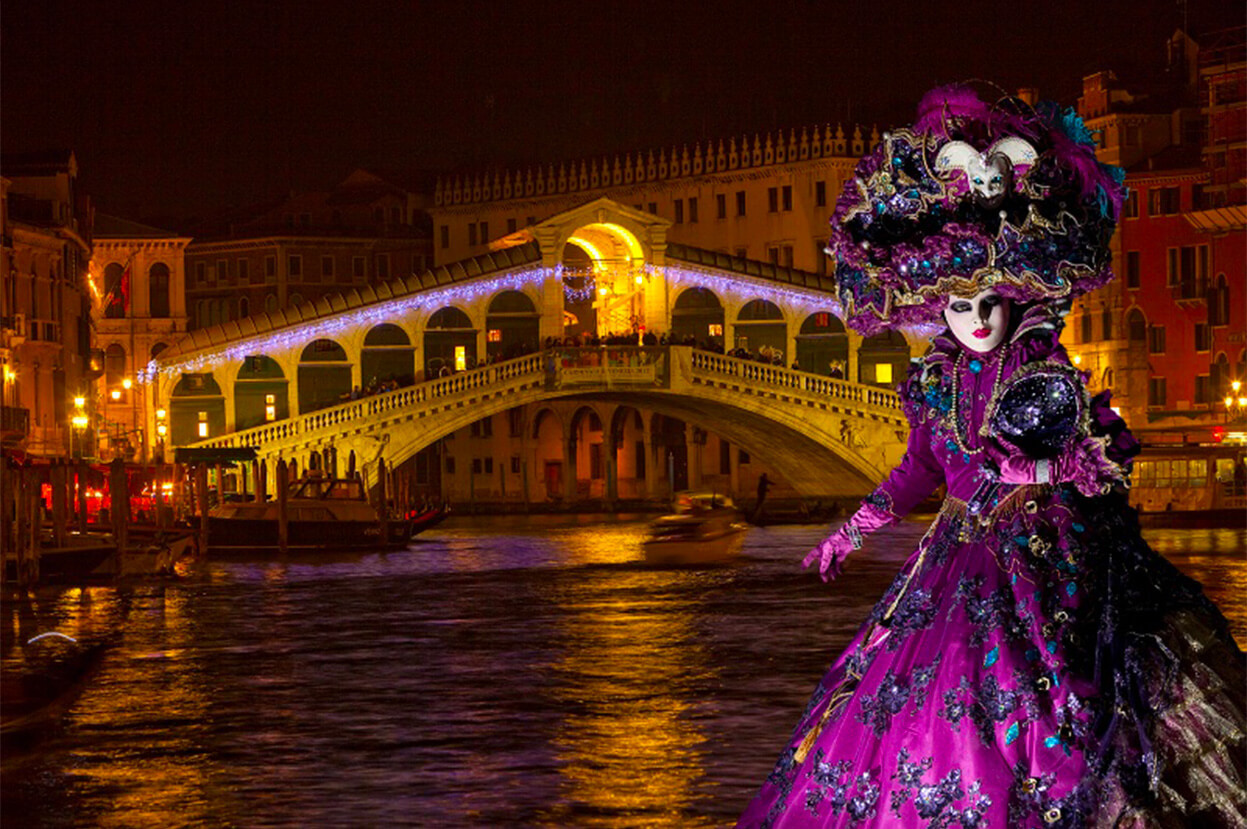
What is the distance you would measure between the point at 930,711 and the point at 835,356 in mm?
55637

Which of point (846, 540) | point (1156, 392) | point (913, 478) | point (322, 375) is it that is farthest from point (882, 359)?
point (913, 478)

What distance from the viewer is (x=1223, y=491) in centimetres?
4266

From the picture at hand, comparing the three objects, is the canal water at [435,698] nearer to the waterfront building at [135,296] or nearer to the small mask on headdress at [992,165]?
the small mask on headdress at [992,165]

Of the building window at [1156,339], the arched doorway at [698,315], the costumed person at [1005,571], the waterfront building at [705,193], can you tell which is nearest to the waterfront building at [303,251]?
the waterfront building at [705,193]

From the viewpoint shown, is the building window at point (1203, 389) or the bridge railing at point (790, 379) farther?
the building window at point (1203, 389)

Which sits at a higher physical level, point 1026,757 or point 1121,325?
point 1121,325

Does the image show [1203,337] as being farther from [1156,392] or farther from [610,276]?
[610,276]

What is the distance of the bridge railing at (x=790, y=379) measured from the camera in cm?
4978

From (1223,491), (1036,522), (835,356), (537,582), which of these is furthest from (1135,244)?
(1036,522)

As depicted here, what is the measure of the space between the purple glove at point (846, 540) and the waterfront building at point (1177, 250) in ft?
143

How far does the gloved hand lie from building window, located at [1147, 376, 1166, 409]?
48992 mm

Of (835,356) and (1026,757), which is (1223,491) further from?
(1026,757)

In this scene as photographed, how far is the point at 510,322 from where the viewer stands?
61.2 m

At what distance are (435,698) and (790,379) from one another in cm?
3617
